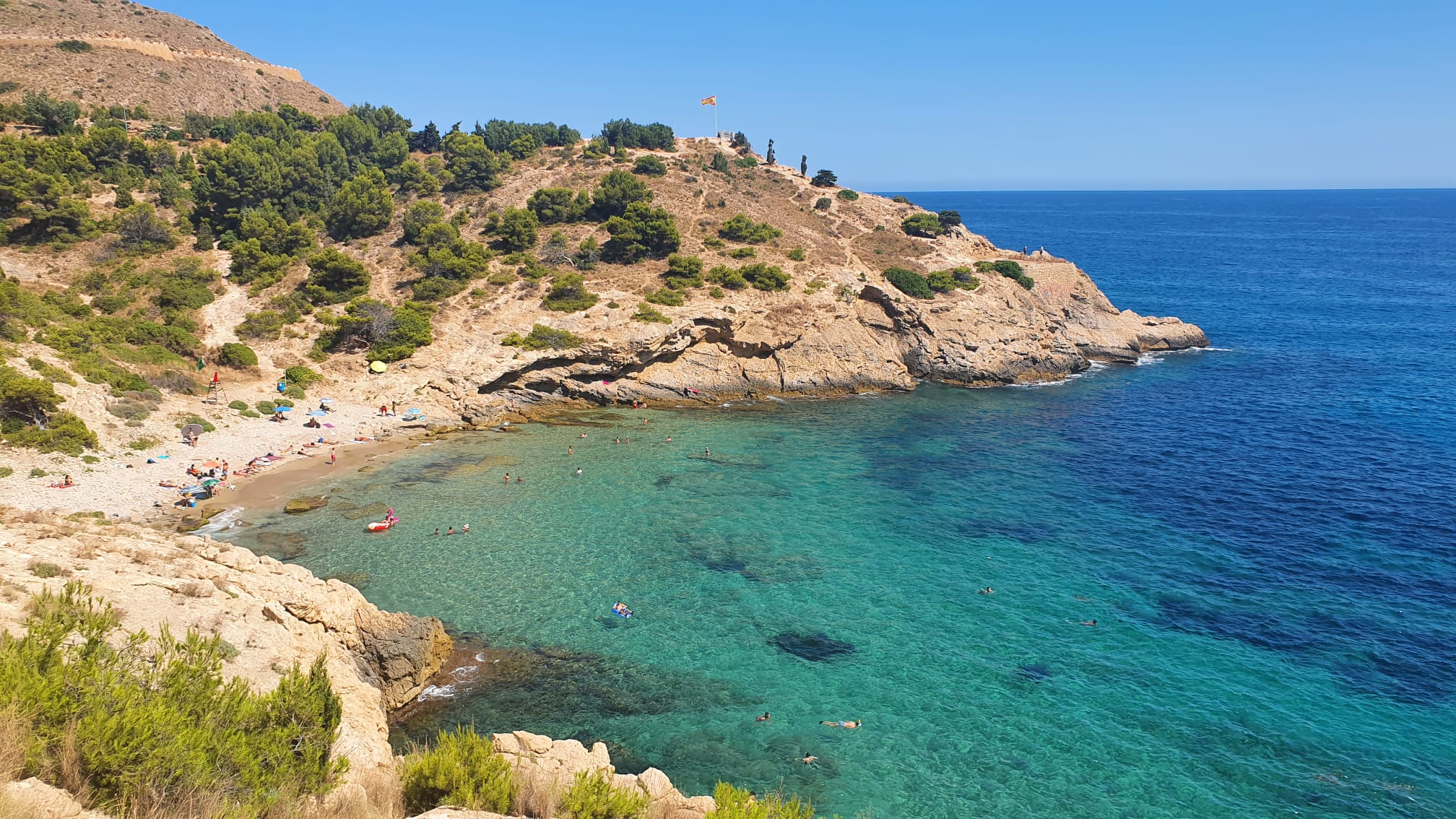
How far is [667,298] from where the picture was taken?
5947cm

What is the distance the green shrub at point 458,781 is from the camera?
43.2 feet

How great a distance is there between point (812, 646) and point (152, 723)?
1919 cm

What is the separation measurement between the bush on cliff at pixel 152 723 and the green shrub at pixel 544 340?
39.2m

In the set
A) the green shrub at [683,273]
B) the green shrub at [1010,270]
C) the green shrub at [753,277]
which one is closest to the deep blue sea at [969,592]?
the green shrub at [753,277]

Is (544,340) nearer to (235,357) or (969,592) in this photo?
(235,357)

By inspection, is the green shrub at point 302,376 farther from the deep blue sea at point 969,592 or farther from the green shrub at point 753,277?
the green shrub at point 753,277

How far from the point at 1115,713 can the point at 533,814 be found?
17866 millimetres

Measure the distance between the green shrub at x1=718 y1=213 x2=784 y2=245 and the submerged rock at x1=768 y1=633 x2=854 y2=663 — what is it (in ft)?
164

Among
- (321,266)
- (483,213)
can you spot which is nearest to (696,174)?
(483,213)

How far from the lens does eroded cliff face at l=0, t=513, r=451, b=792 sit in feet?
58.9

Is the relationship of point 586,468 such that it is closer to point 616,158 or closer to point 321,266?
point 321,266

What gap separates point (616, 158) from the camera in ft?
278

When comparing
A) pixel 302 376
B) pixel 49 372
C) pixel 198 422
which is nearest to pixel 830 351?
pixel 302 376

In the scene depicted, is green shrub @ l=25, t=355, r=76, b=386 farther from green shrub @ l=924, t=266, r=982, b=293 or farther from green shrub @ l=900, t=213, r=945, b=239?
green shrub @ l=900, t=213, r=945, b=239
